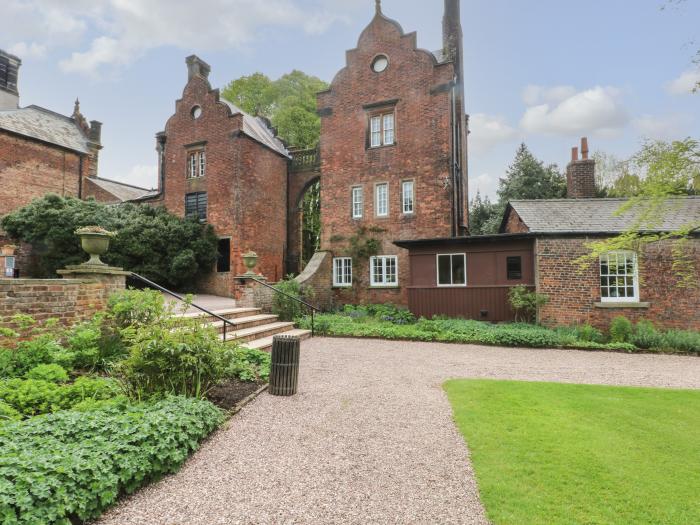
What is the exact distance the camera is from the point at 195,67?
20.4 metres

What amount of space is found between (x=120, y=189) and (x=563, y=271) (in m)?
27.1

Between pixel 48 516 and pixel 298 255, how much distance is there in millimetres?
20011

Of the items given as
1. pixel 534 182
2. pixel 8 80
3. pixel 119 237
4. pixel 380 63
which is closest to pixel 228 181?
pixel 119 237

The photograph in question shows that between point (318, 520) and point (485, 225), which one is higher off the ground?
point (485, 225)

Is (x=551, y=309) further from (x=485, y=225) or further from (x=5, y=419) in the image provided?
(x=485, y=225)

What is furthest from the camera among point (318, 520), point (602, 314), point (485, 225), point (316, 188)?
point (316, 188)

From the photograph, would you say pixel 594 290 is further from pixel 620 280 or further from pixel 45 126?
pixel 45 126

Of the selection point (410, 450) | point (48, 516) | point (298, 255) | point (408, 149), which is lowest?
point (410, 450)

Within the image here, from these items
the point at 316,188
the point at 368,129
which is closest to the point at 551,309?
the point at 368,129

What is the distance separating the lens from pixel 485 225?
86.6ft

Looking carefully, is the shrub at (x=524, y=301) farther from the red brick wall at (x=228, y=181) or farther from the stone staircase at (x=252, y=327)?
the red brick wall at (x=228, y=181)

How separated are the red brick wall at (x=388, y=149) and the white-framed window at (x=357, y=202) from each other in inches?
8.8

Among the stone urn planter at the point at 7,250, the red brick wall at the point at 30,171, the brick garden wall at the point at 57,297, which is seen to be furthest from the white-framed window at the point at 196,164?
the brick garden wall at the point at 57,297

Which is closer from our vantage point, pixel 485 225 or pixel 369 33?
pixel 369 33
